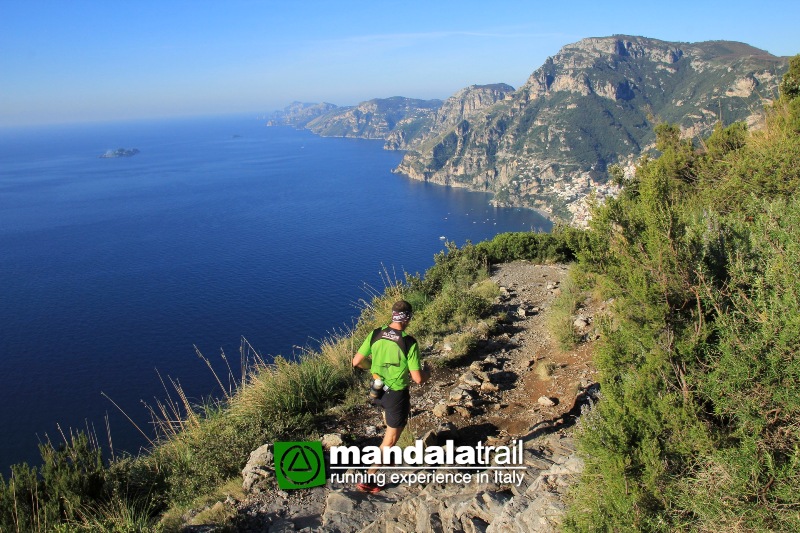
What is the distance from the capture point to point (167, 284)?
4522cm

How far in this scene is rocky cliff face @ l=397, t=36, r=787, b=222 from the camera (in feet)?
330

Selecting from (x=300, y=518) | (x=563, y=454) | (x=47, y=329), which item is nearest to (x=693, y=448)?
(x=563, y=454)

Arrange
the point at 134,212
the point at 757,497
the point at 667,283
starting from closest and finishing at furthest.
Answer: the point at 757,497
the point at 667,283
the point at 134,212

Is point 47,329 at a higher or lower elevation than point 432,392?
lower

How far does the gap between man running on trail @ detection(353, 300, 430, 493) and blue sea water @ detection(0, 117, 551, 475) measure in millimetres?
6933

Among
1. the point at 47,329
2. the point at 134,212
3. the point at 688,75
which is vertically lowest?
the point at 47,329

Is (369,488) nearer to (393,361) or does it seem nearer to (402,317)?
(393,361)

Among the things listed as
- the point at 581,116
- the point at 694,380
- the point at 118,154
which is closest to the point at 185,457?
the point at 694,380

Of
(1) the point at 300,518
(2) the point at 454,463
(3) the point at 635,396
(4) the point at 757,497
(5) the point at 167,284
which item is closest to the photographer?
(4) the point at 757,497

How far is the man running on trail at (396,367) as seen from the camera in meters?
3.76

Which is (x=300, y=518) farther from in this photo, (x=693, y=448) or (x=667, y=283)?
(x=667, y=283)

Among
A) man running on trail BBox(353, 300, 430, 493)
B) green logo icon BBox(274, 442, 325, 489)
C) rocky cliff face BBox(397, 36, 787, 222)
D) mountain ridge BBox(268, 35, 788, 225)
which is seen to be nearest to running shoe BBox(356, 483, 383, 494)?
man running on trail BBox(353, 300, 430, 493)

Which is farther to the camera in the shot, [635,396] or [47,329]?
[47,329]

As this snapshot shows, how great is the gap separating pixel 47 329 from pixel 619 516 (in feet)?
143
